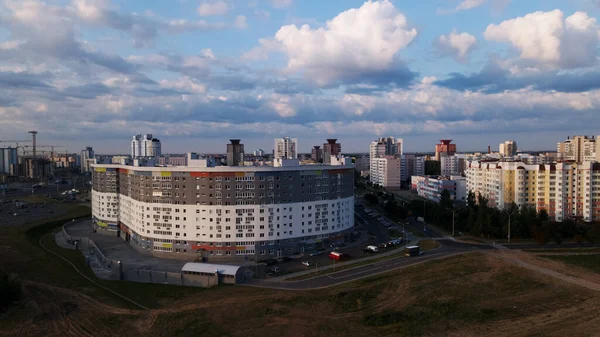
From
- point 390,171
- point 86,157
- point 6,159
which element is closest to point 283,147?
point 390,171

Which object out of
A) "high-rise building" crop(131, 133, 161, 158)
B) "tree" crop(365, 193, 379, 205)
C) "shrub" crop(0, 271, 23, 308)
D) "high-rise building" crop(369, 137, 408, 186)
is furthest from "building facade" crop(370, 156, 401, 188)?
"shrub" crop(0, 271, 23, 308)

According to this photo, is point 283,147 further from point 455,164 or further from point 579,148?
point 579,148

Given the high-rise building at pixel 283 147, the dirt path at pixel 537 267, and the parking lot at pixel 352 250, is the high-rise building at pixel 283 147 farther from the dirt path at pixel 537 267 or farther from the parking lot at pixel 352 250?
the dirt path at pixel 537 267

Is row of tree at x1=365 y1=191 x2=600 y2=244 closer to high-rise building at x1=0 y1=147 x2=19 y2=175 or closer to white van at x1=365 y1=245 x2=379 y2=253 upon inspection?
white van at x1=365 y1=245 x2=379 y2=253

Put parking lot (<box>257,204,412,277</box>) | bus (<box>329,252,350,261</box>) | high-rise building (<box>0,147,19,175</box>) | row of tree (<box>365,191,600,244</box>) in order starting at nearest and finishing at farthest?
parking lot (<box>257,204,412,277</box>) → bus (<box>329,252,350,261</box>) → row of tree (<box>365,191,600,244</box>) → high-rise building (<box>0,147,19,175</box>)

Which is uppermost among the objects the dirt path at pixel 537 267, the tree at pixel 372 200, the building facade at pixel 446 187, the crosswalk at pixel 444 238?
the building facade at pixel 446 187

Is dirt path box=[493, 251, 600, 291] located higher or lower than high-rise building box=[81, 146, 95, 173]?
lower

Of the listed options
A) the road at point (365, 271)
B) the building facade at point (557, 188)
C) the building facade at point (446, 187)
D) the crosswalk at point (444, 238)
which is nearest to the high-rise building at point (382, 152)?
the building facade at point (446, 187)
